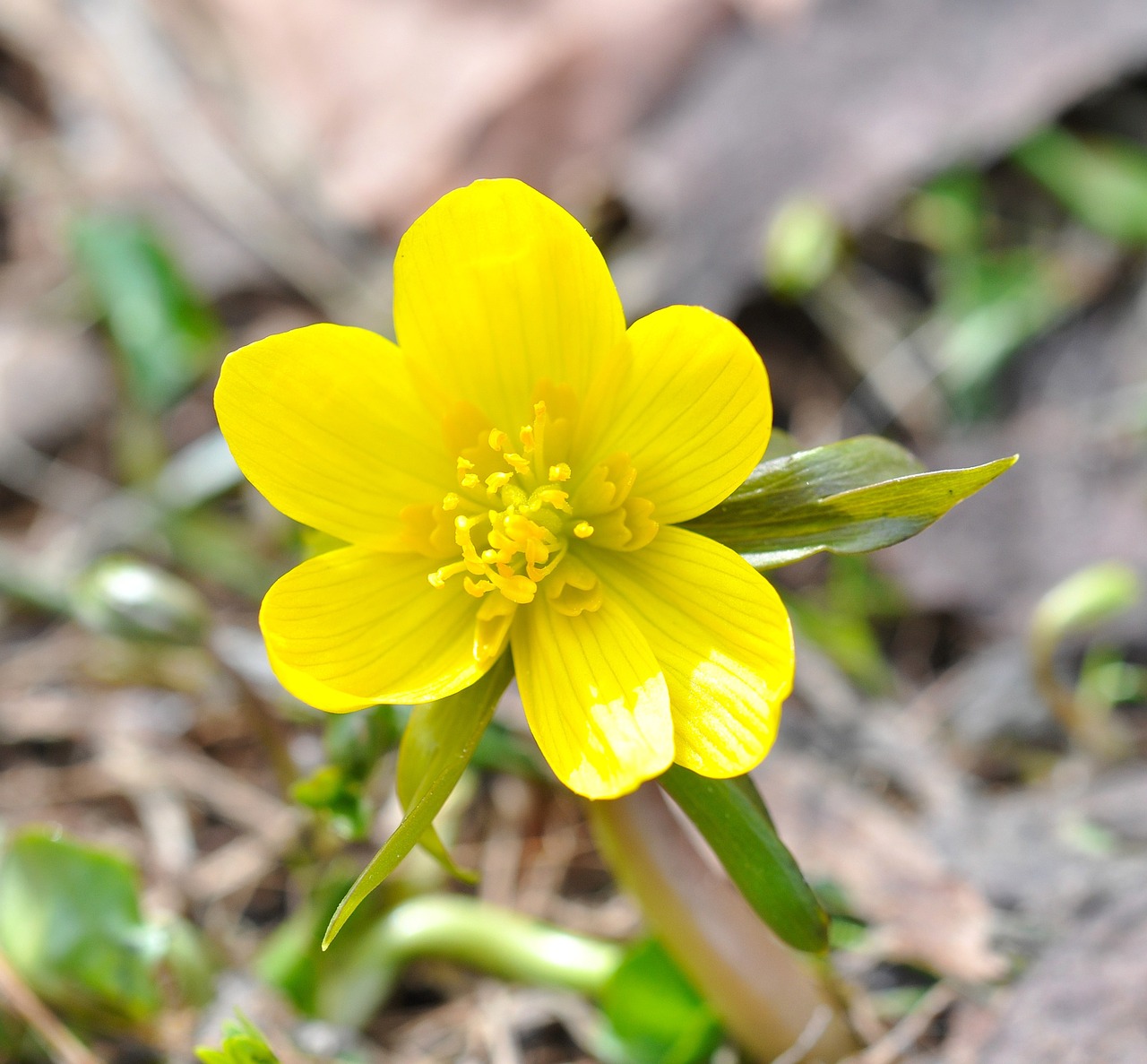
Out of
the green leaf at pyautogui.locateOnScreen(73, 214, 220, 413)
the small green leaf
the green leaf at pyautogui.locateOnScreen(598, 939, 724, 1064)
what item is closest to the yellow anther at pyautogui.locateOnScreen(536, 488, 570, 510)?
the small green leaf

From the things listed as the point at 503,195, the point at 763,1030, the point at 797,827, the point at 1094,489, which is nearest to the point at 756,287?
the point at 1094,489

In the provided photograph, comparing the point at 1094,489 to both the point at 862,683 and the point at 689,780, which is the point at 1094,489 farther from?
the point at 689,780

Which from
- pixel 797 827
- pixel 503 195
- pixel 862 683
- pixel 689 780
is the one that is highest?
pixel 503 195

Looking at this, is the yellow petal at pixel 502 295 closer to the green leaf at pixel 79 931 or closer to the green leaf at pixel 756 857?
the green leaf at pixel 756 857

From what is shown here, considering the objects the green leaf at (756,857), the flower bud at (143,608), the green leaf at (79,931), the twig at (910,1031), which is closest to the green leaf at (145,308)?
the flower bud at (143,608)

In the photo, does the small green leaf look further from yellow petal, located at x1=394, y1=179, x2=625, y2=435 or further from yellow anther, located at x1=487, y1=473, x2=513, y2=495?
yellow petal, located at x1=394, y1=179, x2=625, y2=435

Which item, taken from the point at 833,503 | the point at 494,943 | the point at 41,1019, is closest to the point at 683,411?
the point at 833,503

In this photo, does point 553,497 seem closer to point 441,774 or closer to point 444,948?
point 441,774
